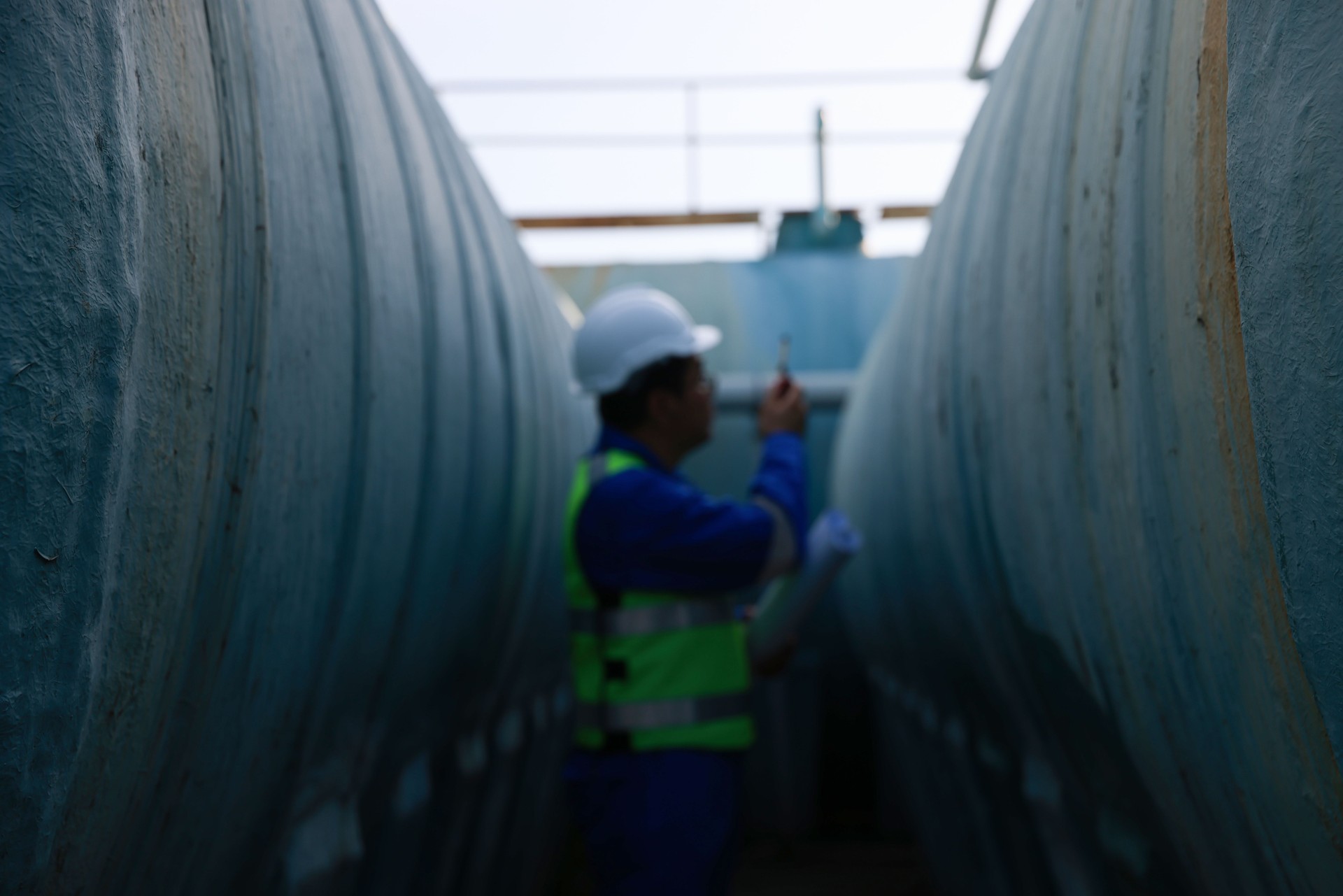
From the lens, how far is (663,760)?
2.04 meters

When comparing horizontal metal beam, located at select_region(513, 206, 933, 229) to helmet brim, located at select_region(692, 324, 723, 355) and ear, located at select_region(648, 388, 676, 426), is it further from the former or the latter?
ear, located at select_region(648, 388, 676, 426)

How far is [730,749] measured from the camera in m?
2.09

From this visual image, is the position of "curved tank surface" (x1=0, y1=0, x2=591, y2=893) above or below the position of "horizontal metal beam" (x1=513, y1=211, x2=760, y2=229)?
below

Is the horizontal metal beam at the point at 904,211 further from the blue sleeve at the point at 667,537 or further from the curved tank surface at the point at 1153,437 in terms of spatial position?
the blue sleeve at the point at 667,537

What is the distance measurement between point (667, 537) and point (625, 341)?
1.79 feet

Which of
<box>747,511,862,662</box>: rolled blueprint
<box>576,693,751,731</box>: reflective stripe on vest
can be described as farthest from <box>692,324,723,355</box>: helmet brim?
<box>576,693,751,731</box>: reflective stripe on vest

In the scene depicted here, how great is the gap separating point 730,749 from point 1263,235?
1.63m

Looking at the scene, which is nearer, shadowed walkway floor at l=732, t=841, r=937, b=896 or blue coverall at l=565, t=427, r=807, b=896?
blue coverall at l=565, t=427, r=807, b=896

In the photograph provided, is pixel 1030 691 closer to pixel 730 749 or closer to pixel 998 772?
pixel 998 772

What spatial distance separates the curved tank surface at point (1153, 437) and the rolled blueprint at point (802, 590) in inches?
10.0

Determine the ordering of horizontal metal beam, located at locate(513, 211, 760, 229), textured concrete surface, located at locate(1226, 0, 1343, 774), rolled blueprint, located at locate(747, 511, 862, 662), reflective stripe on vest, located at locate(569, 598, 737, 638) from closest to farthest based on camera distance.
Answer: textured concrete surface, located at locate(1226, 0, 1343, 774)
reflective stripe on vest, located at locate(569, 598, 737, 638)
rolled blueprint, located at locate(747, 511, 862, 662)
horizontal metal beam, located at locate(513, 211, 760, 229)

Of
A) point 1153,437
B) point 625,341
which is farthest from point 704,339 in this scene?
point 1153,437

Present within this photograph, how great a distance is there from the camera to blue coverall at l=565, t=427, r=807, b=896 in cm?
199

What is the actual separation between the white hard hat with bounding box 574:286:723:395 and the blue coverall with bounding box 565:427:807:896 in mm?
322
